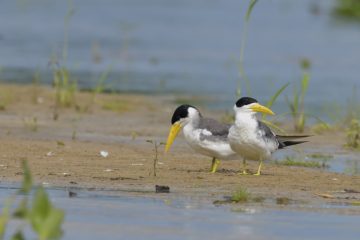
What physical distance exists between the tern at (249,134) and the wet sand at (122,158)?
0.22 metres

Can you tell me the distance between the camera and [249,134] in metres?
9.97

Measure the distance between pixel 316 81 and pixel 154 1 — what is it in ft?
47.0

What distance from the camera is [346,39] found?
2617 cm

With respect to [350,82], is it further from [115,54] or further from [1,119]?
[1,119]

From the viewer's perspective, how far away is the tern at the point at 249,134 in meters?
9.97

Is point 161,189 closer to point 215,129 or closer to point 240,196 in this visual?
point 240,196

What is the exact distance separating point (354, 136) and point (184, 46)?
37.8 ft

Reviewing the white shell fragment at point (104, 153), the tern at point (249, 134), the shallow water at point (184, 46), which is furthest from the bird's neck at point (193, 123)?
the shallow water at point (184, 46)

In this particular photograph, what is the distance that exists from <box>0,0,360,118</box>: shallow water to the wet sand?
4.41 ft

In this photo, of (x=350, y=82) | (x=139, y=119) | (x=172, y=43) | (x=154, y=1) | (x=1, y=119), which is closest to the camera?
(x=1, y=119)

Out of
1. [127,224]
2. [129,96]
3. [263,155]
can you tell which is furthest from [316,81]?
[127,224]

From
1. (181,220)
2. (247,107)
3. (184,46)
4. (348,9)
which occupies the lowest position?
(184,46)

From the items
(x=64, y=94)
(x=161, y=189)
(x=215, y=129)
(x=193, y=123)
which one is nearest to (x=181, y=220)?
(x=161, y=189)

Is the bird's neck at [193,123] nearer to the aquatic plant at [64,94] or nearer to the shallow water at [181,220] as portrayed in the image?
the shallow water at [181,220]
